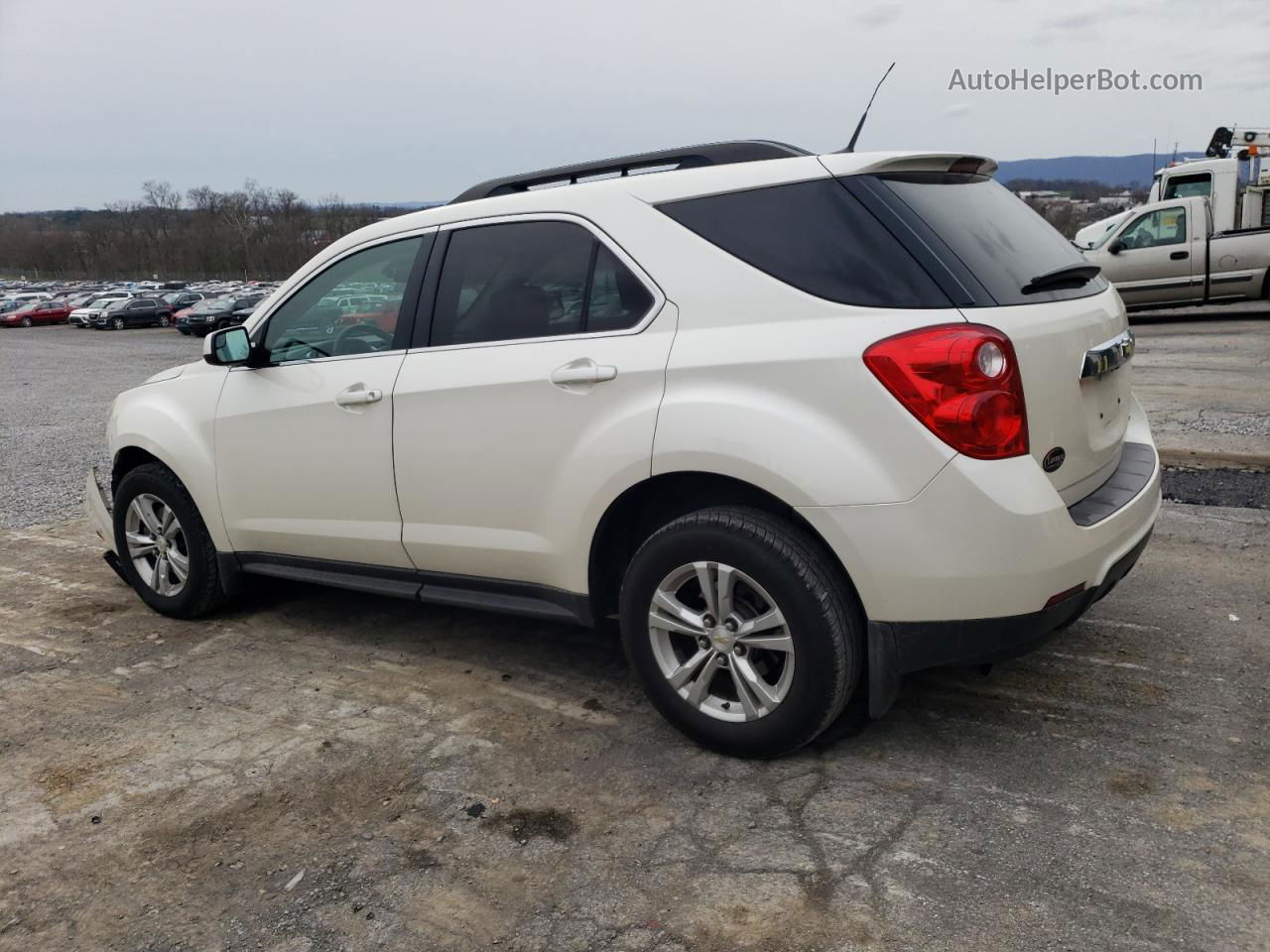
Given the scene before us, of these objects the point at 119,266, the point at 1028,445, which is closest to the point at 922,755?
the point at 1028,445

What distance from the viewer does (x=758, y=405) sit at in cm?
306

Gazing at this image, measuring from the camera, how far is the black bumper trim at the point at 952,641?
2945mm

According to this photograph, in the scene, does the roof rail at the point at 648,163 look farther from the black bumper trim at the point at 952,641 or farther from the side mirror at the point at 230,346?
the black bumper trim at the point at 952,641

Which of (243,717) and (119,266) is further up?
(119,266)

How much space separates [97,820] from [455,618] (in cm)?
189

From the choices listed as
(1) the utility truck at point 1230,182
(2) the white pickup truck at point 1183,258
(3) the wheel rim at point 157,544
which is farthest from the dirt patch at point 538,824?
(2) the white pickup truck at point 1183,258

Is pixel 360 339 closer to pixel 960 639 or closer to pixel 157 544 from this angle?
pixel 157 544

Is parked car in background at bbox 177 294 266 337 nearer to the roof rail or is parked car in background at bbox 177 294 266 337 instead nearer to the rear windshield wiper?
the roof rail

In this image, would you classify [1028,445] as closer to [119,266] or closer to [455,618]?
[455,618]

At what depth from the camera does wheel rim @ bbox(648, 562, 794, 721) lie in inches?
124

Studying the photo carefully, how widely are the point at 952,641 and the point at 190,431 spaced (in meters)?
3.46

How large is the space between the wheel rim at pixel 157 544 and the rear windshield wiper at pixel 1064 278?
378 cm

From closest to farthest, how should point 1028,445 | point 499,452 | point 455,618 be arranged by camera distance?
point 1028,445
point 499,452
point 455,618

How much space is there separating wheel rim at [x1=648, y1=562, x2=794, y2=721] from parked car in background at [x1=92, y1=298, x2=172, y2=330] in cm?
4923
